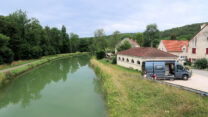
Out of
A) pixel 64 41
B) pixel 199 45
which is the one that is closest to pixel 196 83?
pixel 199 45

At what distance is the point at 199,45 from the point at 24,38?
42.8 metres

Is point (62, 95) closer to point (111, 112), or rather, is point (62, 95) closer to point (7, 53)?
point (111, 112)

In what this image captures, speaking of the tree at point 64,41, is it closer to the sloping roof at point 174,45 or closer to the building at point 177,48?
the building at point 177,48

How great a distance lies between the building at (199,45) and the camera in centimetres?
1631

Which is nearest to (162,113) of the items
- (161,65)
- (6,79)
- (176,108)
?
(176,108)

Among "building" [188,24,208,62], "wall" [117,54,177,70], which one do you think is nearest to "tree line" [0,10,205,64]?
"wall" [117,54,177,70]

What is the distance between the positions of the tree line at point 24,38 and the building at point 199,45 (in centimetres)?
3143

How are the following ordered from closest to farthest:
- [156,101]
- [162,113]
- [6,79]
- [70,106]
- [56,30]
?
1. [162,113]
2. [156,101]
3. [70,106]
4. [6,79]
5. [56,30]

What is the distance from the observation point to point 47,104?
8039 millimetres

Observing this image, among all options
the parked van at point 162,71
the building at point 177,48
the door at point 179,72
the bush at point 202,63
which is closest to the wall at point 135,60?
the parked van at point 162,71

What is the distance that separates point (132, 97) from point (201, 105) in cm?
356

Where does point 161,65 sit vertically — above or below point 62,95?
above

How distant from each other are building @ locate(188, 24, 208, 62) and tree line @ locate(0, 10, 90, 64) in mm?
31430

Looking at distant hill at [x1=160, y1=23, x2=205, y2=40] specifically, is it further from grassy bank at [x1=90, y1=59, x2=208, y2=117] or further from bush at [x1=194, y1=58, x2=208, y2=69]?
grassy bank at [x1=90, y1=59, x2=208, y2=117]
